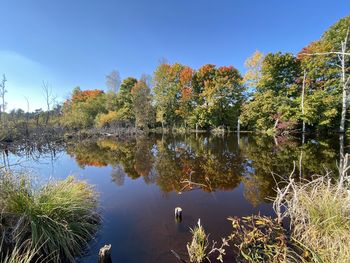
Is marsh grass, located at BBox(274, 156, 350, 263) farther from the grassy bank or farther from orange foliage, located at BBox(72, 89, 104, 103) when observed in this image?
orange foliage, located at BBox(72, 89, 104, 103)

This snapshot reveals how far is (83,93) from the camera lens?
144 ft

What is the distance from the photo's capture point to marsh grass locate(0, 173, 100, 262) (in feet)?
8.76

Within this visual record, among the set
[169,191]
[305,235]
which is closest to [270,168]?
[169,191]

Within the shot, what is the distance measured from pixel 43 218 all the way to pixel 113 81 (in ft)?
114

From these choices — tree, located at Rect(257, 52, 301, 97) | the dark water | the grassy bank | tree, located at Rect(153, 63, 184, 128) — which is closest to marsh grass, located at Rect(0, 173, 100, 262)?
the dark water

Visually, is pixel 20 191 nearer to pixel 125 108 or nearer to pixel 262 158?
pixel 262 158

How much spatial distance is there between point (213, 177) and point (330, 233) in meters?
4.58

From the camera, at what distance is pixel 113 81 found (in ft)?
115

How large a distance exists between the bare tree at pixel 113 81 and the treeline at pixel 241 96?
0.05 ft

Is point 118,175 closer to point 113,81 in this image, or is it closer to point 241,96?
point 241,96

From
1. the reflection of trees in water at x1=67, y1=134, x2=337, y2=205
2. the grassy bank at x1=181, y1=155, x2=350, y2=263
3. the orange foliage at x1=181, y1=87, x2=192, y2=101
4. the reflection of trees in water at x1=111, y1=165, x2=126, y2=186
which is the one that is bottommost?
the reflection of trees in water at x1=111, y1=165, x2=126, y2=186

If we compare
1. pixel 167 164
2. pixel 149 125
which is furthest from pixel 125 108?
pixel 167 164

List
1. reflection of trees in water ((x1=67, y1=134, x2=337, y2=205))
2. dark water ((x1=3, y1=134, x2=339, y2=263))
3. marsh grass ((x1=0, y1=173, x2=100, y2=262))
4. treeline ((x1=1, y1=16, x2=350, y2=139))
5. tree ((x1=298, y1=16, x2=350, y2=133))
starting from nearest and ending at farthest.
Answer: marsh grass ((x1=0, y1=173, x2=100, y2=262)) → dark water ((x1=3, y1=134, x2=339, y2=263)) → reflection of trees in water ((x1=67, y1=134, x2=337, y2=205)) → tree ((x1=298, y1=16, x2=350, y2=133)) → treeline ((x1=1, y1=16, x2=350, y2=139))

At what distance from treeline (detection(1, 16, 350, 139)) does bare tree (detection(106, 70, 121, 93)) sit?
2cm
